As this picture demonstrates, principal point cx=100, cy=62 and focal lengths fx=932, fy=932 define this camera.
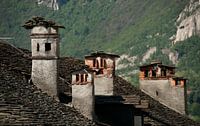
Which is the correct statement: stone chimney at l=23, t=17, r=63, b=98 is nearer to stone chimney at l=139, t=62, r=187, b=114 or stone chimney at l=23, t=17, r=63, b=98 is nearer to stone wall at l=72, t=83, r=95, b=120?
stone wall at l=72, t=83, r=95, b=120

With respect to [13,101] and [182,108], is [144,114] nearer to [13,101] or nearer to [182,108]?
[182,108]

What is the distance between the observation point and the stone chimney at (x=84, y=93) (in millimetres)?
26531

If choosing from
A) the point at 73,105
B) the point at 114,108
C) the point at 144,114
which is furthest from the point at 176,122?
the point at 73,105

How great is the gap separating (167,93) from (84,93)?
1601cm

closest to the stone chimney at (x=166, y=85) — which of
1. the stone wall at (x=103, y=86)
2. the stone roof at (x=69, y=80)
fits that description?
the stone roof at (x=69, y=80)

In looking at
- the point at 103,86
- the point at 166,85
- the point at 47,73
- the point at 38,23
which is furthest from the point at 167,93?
the point at 38,23

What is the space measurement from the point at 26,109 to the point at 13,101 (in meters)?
0.38

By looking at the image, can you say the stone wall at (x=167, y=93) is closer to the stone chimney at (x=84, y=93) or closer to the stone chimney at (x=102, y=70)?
the stone chimney at (x=102, y=70)

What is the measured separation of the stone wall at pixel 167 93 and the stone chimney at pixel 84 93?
51.1 feet

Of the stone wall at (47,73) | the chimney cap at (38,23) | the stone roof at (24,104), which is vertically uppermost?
the chimney cap at (38,23)

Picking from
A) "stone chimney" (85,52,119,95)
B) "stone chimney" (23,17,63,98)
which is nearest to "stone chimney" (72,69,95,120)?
"stone chimney" (23,17,63,98)

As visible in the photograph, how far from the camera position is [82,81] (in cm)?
2650

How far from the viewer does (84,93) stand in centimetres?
2661

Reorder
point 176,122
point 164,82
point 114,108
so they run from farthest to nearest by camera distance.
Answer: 1. point 164,82
2. point 176,122
3. point 114,108
